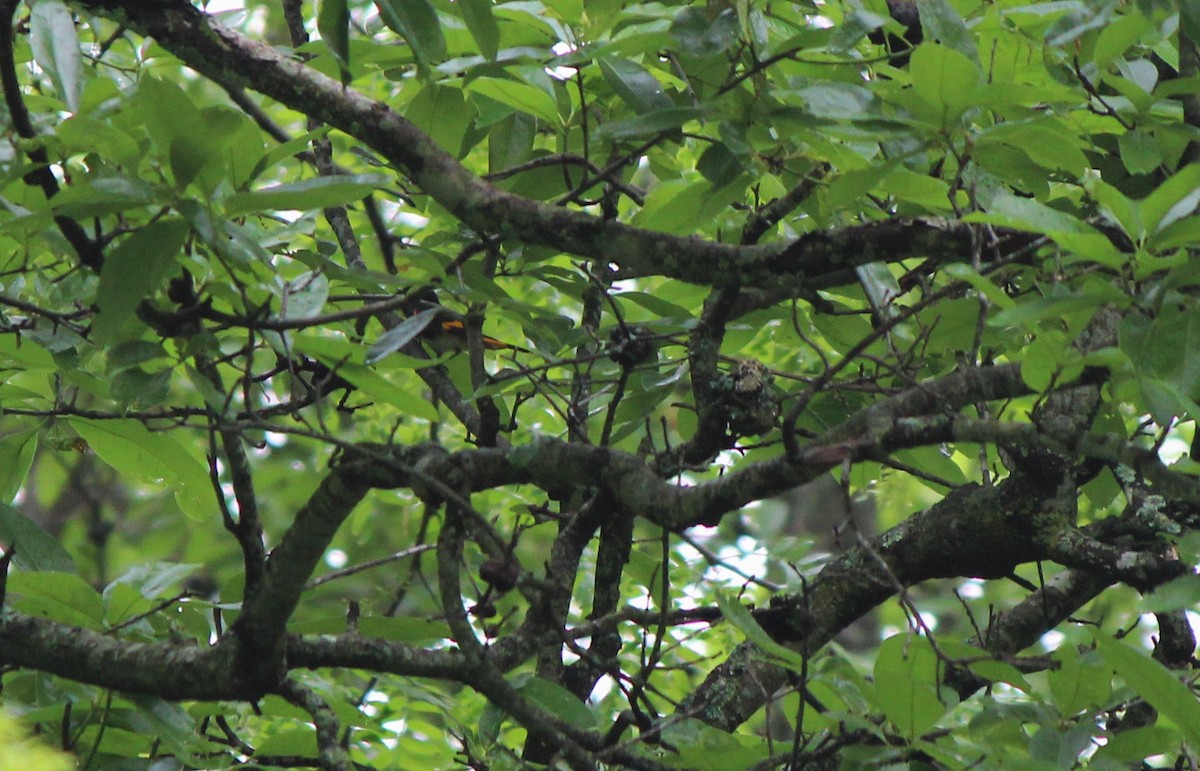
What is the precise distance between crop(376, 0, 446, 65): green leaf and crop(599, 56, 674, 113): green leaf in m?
0.25

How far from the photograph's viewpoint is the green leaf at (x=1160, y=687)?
1.48 metres

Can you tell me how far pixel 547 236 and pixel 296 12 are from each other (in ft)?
4.82

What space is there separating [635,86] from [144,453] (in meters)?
1.09

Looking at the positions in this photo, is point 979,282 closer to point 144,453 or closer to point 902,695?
point 902,695

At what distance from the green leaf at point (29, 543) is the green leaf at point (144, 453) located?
17 cm

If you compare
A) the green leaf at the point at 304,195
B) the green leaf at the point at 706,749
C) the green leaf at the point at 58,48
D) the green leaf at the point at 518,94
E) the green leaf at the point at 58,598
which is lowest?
the green leaf at the point at 706,749

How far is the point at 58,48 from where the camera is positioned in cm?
163

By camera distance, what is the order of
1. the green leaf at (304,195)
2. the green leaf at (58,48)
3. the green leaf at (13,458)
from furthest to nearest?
the green leaf at (13,458) < the green leaf at (58,48) < the green leaf at (304,195)

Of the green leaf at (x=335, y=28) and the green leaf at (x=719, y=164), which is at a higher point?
the green leaf at (x=719, y=164)

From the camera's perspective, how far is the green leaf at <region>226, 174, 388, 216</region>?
4.83 feet

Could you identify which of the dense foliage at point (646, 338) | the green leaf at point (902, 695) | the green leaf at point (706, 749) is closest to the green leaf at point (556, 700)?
the dense foliage at point (646, 338)

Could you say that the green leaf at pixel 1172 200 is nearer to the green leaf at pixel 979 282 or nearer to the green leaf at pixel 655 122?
the green leaf at pixel 979 282

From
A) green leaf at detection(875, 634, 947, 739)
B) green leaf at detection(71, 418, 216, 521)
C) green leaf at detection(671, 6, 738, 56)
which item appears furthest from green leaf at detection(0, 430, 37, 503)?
green leaf at detection(875, 634, 947, 739)

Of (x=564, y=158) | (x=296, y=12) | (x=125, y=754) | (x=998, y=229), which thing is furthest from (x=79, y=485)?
(x=998, y=229)
